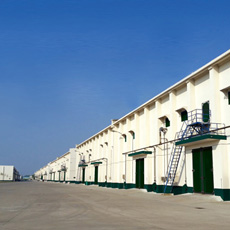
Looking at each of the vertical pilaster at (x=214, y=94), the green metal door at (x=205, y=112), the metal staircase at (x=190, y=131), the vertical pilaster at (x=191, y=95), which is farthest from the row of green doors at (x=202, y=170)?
the vertical pilaster at (x=191, y=95)

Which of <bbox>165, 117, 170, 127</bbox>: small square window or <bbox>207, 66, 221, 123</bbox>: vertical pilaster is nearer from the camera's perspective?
<bbox>207, 66, 221, 123</bbox>: vertical pilaster

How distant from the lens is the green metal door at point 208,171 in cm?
2125

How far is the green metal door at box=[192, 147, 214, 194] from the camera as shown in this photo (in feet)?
70.2

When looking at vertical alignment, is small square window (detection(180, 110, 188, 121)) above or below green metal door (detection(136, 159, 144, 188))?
above

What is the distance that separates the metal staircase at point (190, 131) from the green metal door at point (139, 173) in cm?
698

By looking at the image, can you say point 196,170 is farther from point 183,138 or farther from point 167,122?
point 167,122

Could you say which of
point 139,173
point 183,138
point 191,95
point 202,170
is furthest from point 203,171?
point 139,173

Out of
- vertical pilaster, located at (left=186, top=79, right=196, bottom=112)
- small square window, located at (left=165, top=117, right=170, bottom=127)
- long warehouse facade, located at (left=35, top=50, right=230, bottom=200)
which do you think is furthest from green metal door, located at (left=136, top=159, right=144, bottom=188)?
vertical pilaster, located at (left=186, top=79, right=196, bottom=112)

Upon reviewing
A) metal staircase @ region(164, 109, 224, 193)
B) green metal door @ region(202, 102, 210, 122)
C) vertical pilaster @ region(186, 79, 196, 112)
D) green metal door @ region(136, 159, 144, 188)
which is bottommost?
green metal door @ region(136, 159, 144, 188)

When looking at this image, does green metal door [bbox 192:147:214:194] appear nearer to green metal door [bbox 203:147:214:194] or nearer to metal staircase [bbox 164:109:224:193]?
green metal door [bbox 203:147:214:194]

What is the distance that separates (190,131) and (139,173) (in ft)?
40.7

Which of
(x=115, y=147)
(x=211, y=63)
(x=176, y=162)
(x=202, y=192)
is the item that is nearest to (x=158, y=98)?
(x=176, y=162)

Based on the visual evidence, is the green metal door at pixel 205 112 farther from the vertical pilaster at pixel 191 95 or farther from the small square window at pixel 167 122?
the small square window at pixel 167 122

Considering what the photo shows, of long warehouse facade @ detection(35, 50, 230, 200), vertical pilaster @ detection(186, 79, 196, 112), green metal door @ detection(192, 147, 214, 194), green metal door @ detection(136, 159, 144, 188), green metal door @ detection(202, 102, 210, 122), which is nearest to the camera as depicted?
long warehouse facade @ detection(35, 50, 230, 200)
